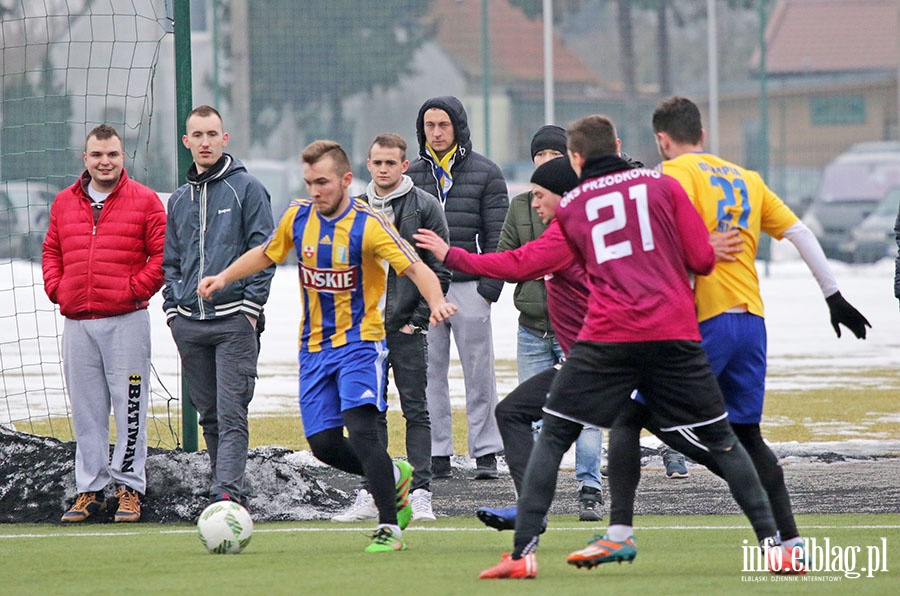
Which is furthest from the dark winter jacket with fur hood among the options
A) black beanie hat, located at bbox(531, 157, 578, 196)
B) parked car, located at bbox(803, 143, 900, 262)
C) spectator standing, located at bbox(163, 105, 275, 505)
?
parked car, located at bbox(803, 143, 900, 262)

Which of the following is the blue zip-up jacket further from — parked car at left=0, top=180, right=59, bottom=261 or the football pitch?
parked car at left=0, top=180, right=59, bottom=261

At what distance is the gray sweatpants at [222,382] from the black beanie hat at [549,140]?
6.20 feet

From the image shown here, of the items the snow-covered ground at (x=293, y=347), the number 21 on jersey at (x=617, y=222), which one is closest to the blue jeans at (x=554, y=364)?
the number 21 on jersey at (x=617, y=222)

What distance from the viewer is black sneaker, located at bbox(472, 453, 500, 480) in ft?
28.5

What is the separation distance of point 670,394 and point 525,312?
2.58m

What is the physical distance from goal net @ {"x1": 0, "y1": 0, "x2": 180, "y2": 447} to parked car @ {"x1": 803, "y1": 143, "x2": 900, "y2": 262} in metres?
17.9

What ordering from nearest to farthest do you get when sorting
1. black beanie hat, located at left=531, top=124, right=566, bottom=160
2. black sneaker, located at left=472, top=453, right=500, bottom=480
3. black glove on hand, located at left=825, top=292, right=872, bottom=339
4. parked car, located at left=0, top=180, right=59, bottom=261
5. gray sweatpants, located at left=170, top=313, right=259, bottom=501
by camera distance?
black glove on hand, located at left=825, top=292, right=872, bottom=339, gray sweatpants, located at left=170, top=313, right=259, bottom=501, black beanie hat, located at left=531, top=124, right=566, bottom=160, black sneaker, located at left=472, top=453, right=500, bottom=480, parked car, located at left=0, top=180, right=59, bottom=261

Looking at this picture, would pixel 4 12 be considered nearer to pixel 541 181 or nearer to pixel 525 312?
pixel 525 312

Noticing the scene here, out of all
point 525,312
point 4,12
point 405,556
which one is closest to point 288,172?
point 4,12

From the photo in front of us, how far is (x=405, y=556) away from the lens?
6074 mm

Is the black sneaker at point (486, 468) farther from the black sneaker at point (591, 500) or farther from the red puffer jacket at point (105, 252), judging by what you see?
the red puffer jacket at point (105, 252)

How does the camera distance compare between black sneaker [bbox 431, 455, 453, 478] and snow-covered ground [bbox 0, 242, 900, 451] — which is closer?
black sneaker [bbox 431, 455, 453, 478]

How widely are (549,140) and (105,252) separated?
252 cm

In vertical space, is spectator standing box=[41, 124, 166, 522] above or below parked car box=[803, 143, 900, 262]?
below
